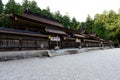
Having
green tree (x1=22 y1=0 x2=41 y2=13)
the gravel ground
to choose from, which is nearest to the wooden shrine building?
the gravel ground

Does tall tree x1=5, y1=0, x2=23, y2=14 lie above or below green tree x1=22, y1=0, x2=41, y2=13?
below

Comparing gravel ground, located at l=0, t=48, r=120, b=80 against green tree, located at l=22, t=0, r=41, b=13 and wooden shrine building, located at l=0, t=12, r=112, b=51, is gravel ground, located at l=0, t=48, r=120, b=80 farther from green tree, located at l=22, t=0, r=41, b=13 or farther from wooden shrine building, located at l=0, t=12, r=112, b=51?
green tree, located at l=22, t=0, r=41, b=13

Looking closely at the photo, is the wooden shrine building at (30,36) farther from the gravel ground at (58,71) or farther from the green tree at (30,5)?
the green tree at (30,5)

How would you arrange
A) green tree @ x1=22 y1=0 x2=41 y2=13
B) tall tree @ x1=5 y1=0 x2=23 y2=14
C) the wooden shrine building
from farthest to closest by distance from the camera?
green tree @ x1=22 y1=0 x2=41 y2=13 → tall tree @ x1=5 y1=0 x2=23 y2=14 → the wooden shrine building

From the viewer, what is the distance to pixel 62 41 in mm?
22797

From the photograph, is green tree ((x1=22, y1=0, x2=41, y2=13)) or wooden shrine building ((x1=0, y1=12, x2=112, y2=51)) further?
green tree ((x1=22, y1=0, x2=41, y2=13))

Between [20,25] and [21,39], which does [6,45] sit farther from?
[20,25]

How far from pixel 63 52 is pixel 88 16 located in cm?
4323

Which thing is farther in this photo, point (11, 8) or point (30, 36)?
point (11, 8)

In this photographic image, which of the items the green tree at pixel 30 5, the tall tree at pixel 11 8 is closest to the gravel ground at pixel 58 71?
the tall tree at pixel 11 8

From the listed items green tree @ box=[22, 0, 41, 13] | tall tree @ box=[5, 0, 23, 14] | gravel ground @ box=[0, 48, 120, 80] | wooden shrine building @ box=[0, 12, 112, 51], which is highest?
green tree @ box=[22, 0, 41, 13]

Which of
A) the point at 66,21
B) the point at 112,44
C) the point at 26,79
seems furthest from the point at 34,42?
the point at 112,44

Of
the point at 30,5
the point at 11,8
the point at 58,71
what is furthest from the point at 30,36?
the point at 30,5

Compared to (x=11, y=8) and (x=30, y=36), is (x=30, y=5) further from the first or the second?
(x=30, y=36)
